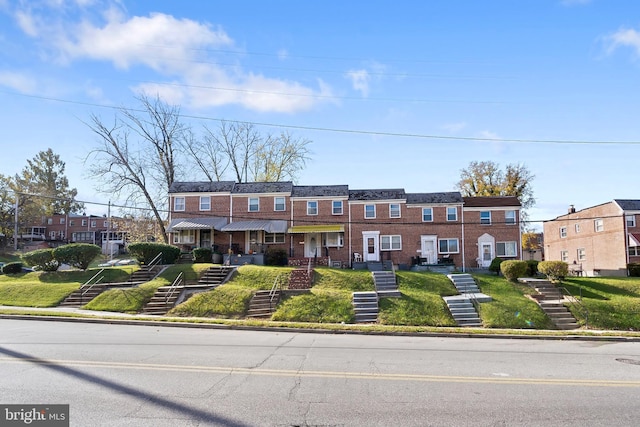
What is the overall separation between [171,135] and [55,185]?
5146cm

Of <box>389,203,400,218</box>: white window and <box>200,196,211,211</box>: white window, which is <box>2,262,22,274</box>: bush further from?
<box>389,203,400,218</box>: white window

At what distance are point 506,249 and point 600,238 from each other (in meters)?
12.8

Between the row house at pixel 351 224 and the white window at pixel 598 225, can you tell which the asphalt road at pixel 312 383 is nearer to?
the row house at pixel 351 224

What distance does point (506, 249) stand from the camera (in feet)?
122

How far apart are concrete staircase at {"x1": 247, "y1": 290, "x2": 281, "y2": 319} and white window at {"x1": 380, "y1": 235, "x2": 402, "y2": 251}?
51.9 feet

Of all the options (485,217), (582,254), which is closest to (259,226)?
(485,217)

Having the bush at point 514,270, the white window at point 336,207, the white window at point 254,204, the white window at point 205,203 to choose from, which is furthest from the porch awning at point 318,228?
the bush at point 514,270

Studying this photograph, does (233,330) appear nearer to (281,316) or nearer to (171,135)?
(281,316)

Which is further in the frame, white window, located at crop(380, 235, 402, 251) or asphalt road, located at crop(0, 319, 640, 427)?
white window, located at crop(380, 235, 402, 251)

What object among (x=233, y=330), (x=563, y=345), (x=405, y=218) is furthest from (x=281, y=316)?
(x=405, y=218)

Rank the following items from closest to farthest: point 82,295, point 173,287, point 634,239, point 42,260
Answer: point 173,287 → point 82,295 → point 42,260 → point 634,239

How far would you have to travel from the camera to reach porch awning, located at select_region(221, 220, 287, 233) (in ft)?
121

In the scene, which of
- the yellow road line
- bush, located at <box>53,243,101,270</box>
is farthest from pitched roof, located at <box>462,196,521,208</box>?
the yellow road line

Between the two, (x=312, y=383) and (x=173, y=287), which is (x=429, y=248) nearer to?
(x=173, y=287)
